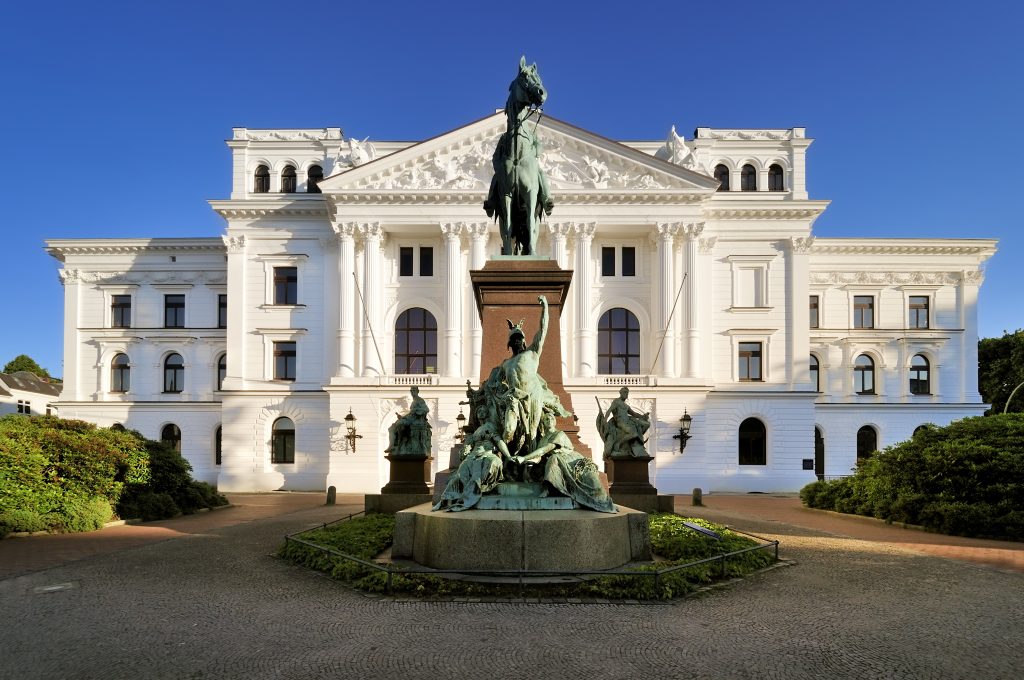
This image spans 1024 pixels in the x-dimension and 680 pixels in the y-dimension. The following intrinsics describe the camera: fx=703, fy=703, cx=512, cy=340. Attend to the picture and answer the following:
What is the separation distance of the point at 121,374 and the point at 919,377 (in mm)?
51698

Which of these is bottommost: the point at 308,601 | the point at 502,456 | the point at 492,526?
the point at 308,601

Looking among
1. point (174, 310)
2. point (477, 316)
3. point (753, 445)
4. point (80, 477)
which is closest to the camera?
point (80, 477)

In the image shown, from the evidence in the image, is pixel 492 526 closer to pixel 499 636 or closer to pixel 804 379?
pixel 499 636

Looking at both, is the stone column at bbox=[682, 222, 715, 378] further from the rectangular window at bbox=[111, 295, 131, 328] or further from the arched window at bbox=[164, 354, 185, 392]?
the rectangular window at bbox=[111, 295, 131, 328]

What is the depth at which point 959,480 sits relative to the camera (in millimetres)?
18234

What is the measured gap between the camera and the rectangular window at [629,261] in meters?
41.5

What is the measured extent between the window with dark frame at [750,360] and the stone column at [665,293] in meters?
5.22

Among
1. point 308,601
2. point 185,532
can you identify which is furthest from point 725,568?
point 185,532

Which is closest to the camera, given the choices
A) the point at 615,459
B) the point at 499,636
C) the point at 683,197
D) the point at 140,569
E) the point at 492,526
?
the point at 499,636

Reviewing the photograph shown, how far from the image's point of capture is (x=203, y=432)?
44.3m

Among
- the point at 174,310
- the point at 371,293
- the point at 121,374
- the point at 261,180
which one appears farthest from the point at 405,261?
the point at 121,374

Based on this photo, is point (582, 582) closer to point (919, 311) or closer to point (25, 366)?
point (919, 311)

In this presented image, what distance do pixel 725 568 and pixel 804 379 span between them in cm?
3315

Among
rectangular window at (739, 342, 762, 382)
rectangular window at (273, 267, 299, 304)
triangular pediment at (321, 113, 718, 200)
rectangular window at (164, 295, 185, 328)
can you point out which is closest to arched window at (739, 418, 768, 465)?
rectangular window at (739, 342, 762, 382)
